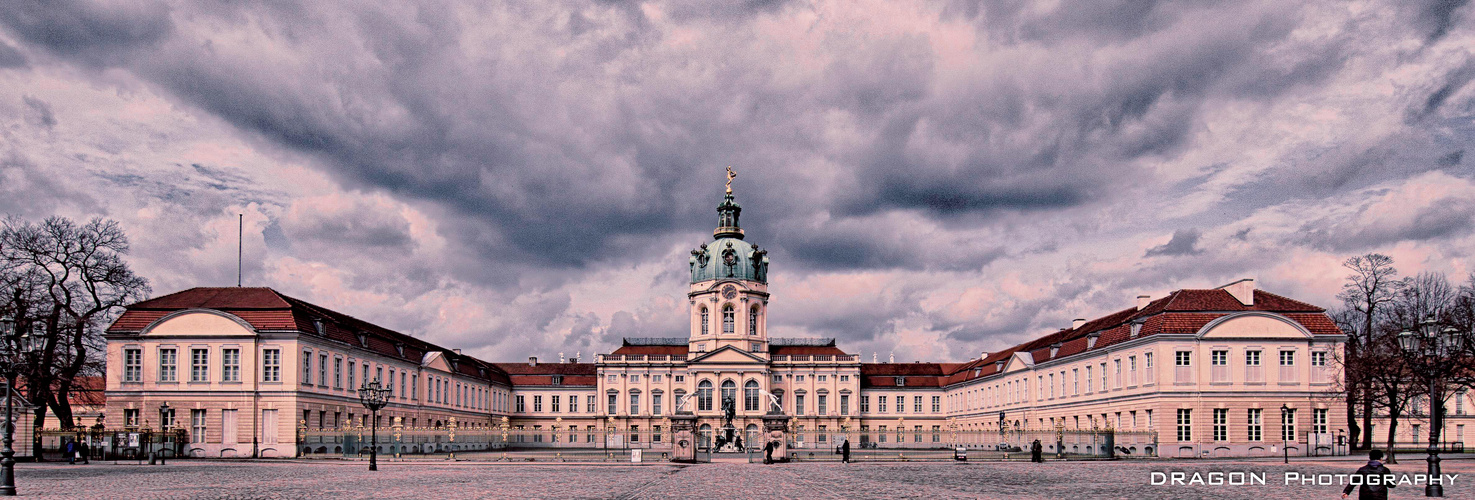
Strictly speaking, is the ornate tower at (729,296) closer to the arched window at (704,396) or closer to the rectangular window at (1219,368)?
the arched window at (704,396)

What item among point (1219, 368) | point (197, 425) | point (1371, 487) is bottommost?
point (197, 425)

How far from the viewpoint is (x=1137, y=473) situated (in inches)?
1553

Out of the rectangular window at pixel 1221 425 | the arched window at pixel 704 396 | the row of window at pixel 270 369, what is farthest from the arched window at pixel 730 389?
the rectangular window at pixel 1221 425

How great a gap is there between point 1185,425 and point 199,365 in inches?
2100

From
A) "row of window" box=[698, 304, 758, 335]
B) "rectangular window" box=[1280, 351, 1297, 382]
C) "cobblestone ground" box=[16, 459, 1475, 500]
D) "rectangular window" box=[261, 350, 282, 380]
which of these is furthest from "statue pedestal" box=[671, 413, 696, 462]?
"row of window" box=[698, 304, 758, 335]

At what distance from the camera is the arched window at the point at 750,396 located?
108 metres

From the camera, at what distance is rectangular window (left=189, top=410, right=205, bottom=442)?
201 feet

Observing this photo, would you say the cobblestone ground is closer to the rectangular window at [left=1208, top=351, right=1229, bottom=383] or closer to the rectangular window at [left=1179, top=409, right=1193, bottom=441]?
the rectangular window at [left=1179, top=409, right=1193, bottom=441]

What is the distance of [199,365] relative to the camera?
62.1 m

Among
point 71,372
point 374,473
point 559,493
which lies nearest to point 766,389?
point 71,372

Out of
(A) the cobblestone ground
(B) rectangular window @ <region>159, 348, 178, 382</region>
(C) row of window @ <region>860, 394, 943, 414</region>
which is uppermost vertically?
(B) rectangular window @ <region>159, 348, 178, 382</region>

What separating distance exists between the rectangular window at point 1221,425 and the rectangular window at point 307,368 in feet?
162

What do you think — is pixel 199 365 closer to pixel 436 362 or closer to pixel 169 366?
pixel 169 366

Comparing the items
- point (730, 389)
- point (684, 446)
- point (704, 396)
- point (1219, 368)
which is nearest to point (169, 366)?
point (684, 446)
